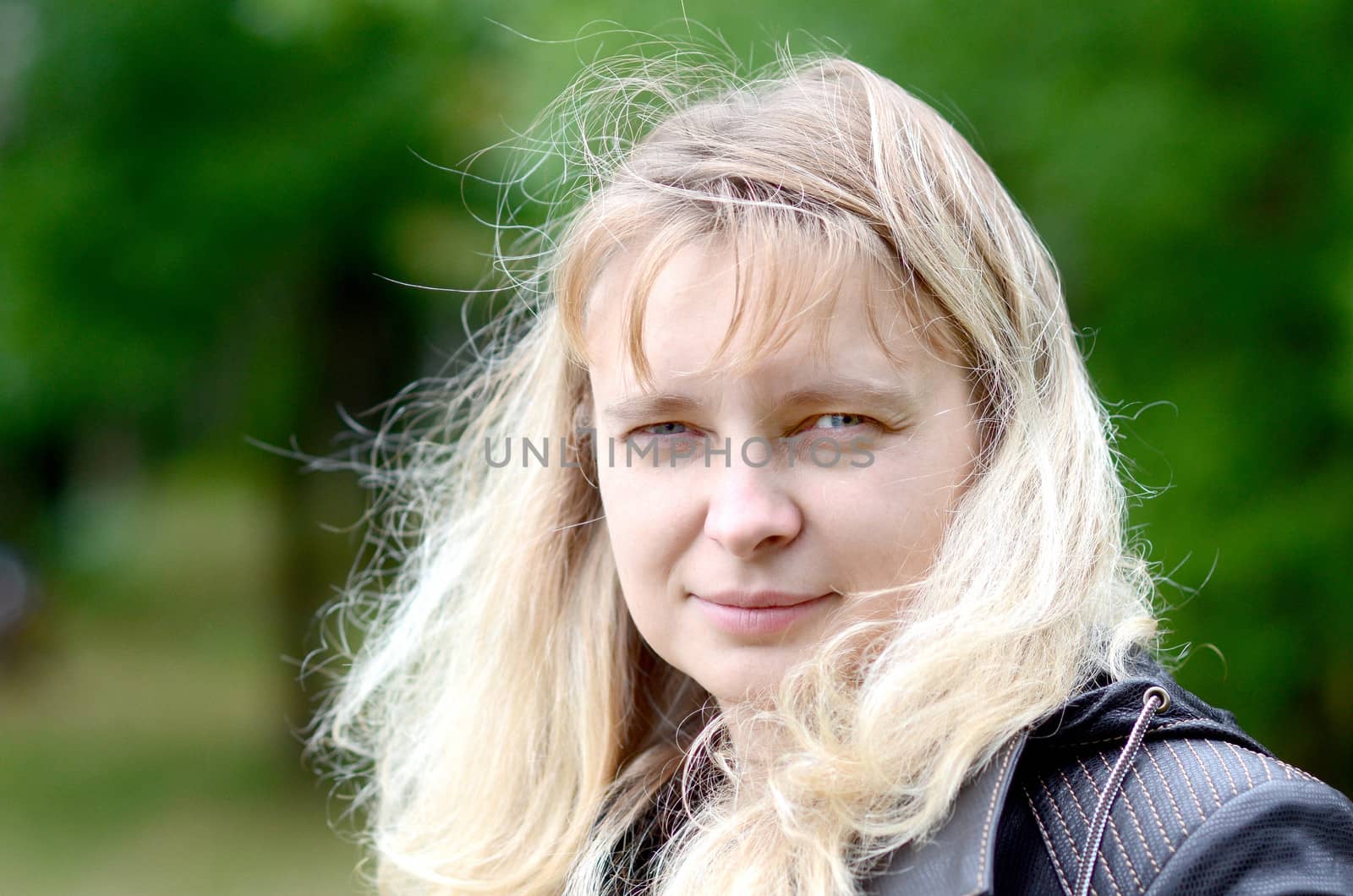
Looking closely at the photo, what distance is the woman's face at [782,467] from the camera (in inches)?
64.4

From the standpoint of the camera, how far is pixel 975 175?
6.21 ft

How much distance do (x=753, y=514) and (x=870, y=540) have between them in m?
0.17

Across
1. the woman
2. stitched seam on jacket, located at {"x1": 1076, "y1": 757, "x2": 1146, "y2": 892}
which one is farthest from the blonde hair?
stitched seam on jacket, located at {"x1": 1076, "y1": 757, "x2": 1146, "y2": 892}

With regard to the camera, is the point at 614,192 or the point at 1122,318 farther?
the point at 1122,318

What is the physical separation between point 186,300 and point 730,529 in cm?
712

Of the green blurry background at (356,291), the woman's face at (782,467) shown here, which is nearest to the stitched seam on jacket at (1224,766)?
the woman's face at (782,467)

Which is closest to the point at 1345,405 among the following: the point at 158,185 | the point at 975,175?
the point at 975,175

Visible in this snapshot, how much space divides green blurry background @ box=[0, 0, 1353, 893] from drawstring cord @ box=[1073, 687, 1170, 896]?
4.47ft

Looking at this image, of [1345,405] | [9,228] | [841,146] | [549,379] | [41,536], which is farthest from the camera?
[41,536]

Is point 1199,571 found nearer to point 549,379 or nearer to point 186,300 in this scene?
point 549,379

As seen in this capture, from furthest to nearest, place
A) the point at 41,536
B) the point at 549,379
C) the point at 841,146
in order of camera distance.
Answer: the point at 41,536, the point at 549,379, the point at 841,146

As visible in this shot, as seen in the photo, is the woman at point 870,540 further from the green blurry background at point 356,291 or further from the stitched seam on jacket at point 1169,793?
the green blurry background at point 356,291

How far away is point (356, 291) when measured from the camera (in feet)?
33.2

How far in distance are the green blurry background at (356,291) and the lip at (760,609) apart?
142 centimetres
